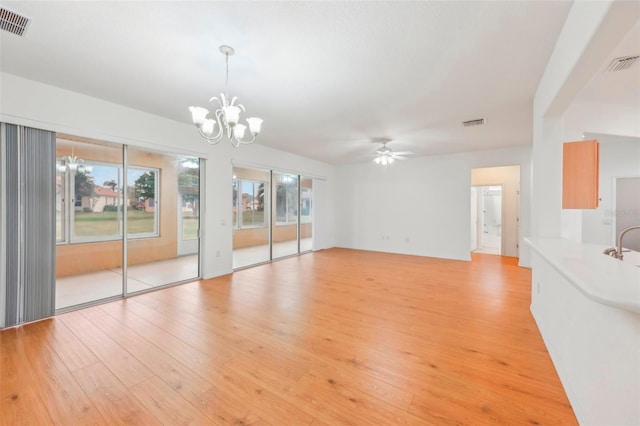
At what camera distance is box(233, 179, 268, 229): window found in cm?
647

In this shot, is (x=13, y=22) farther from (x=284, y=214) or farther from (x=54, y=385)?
(x=284, y=214)

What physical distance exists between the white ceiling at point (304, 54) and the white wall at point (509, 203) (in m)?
3.78

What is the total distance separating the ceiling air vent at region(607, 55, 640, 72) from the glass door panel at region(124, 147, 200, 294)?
5704 millimetres

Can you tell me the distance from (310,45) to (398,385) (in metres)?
2.91

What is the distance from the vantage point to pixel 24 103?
2938 millimetres

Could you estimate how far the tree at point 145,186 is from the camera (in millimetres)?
4316

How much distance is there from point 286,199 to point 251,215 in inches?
44.7

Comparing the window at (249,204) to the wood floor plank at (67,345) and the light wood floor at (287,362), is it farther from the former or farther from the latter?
the wood floor plank at (67,345)

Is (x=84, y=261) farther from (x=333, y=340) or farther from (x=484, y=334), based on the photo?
(x=484, y=334)

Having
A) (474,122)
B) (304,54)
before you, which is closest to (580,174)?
(474,122)

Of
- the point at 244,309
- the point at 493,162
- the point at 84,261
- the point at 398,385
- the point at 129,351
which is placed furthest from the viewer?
→ the point at 493,162

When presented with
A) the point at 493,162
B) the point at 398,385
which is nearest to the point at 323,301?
the point at 398,385

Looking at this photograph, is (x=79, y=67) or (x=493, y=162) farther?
(x=493, y=162)

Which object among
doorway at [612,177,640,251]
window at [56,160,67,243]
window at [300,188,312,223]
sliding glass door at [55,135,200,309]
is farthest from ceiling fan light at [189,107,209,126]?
doorway at [612,177,640,251]
